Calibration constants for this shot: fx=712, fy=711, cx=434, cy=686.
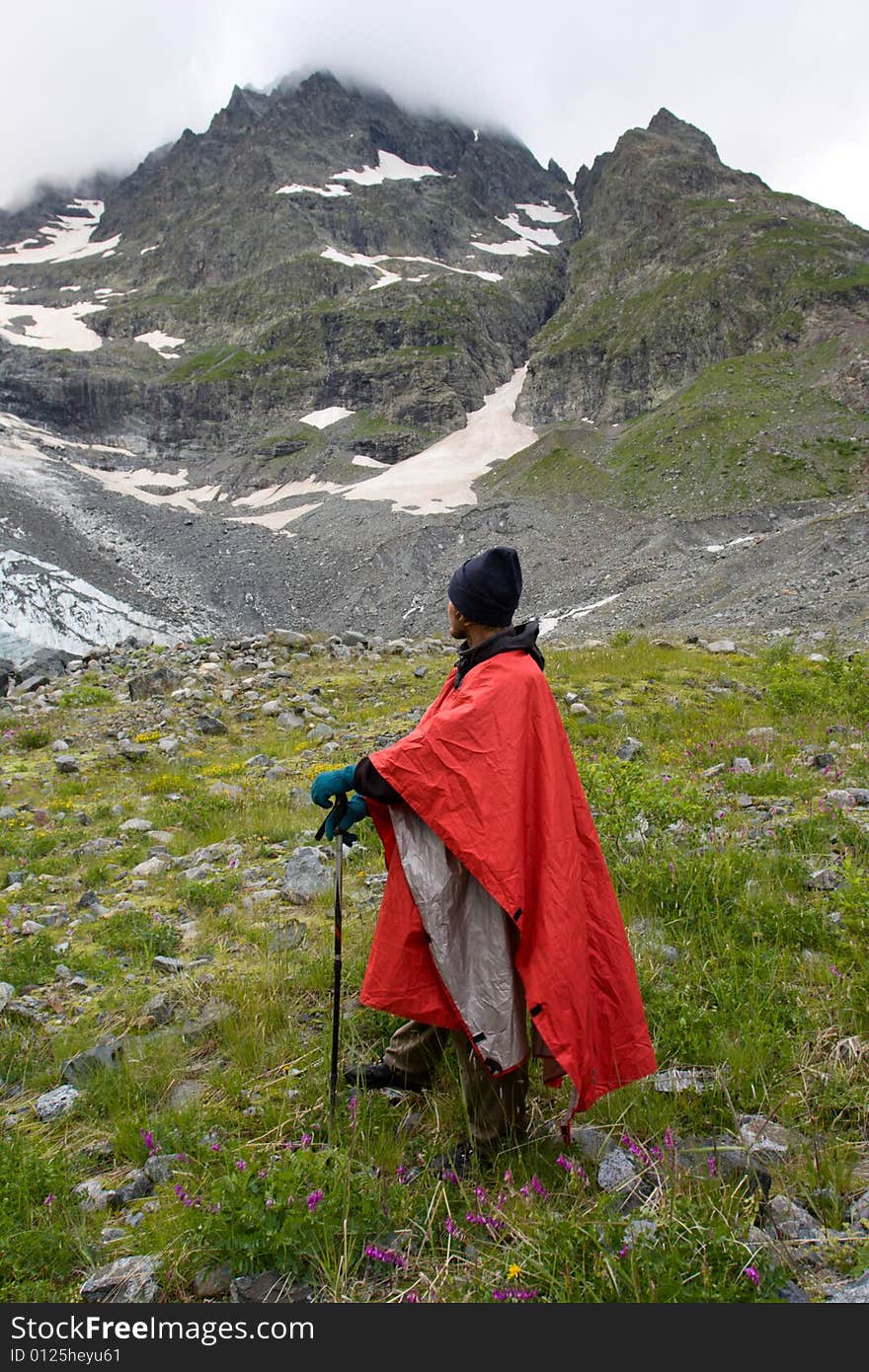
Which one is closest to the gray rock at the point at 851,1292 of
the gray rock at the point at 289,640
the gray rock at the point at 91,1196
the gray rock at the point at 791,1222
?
the gray rock at the point at 791,1222

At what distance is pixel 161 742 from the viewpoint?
10.3 m

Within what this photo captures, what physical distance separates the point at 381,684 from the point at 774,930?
31.4 ft

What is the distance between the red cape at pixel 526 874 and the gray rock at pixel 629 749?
16.6 feet

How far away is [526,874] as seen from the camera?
294cm

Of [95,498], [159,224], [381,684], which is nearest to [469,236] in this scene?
[159,224]

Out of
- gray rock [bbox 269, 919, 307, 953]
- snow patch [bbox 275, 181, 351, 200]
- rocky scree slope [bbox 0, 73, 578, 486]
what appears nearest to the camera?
gray rock [bbox 269, 919, 307, 953]

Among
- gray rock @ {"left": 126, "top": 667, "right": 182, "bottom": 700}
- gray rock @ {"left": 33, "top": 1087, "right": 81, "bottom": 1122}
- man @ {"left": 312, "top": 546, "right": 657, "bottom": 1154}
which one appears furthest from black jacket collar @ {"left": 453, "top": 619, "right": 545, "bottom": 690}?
gray rock @ {"left": 126, "top": 667, "right": 182, "bottom": 700}

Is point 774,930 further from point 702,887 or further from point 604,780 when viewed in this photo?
point 604,780

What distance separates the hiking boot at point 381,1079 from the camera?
138 inches

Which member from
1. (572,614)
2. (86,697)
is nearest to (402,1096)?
(86,697)

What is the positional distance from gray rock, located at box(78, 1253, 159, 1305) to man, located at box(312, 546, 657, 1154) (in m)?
1.15

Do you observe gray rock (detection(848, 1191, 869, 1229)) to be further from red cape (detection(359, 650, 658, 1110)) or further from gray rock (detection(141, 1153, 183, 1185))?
gray rock (detection(141, 1153, 183, 1185))

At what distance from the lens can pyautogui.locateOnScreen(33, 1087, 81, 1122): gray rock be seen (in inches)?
133

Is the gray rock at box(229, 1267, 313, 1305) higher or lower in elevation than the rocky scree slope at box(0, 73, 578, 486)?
lower
